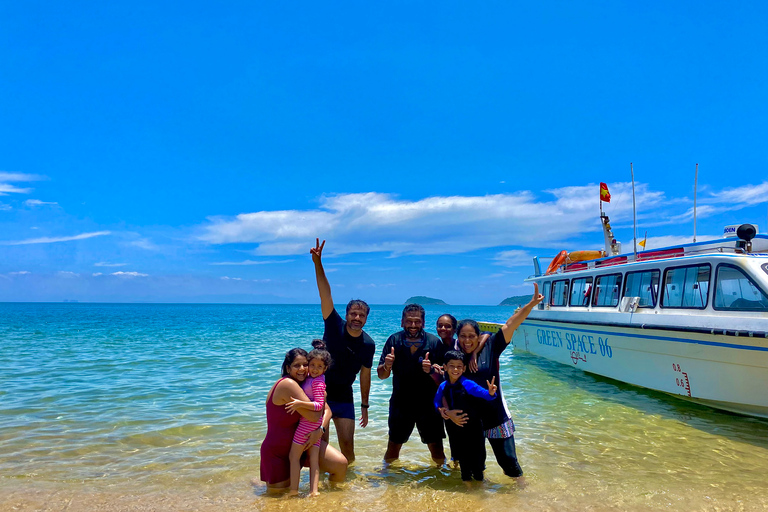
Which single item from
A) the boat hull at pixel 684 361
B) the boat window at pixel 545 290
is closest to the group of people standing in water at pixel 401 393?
the boat hull at pixel 684 361

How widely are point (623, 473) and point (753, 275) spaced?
418 cm

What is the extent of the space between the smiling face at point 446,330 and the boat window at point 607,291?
7449 millimetres

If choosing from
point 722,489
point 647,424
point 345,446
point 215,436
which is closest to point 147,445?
point 215,436

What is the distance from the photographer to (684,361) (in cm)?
834

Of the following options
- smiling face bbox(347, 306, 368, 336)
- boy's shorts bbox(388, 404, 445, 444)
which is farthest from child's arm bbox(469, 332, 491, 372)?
smiling face bbox(347, 306, 368, 336)

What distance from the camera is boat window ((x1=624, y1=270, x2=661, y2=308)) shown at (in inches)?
382

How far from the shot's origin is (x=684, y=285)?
8906mm

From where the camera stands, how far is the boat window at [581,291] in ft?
41.2

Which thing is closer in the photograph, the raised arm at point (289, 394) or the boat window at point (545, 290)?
the raised arm at point (289, 394)

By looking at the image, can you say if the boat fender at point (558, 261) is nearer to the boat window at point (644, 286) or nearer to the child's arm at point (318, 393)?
the boat window at point (644, 286)

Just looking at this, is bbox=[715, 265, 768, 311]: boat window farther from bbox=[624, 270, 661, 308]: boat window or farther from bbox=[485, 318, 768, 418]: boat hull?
bbox=[624, 270, 661, 308]: boat window

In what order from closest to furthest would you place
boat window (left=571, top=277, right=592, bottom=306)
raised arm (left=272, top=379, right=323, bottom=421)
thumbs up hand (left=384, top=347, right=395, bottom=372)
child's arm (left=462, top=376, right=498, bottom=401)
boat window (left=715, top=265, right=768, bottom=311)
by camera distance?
1. child's arm (left=462, top=376, right=498, bottom=401)
2. raised arm (left=272, top=379, right=323, bottom=421)
3. thumbs up hand (left=384, top=347, right=395, bottom=372)
4. boat window (left=715, top=265, right=768, bottom=311)
5. boat window (left=571, top=277, right=592, bottom=306)

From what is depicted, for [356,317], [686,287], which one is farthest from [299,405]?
[686,287]

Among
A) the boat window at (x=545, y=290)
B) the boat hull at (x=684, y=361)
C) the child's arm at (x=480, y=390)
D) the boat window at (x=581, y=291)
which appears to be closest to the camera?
the child's arm at (x=480, y=390)
